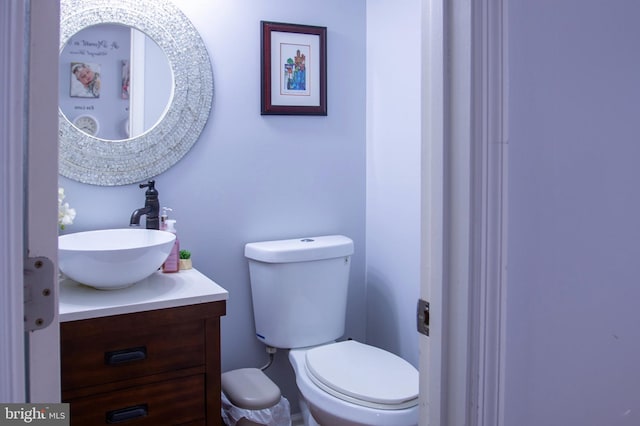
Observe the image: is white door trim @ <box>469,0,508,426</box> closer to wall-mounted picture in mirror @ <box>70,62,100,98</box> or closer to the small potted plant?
the small potted plant

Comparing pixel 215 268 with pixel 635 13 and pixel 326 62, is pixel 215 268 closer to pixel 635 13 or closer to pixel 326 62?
pixel 326 62

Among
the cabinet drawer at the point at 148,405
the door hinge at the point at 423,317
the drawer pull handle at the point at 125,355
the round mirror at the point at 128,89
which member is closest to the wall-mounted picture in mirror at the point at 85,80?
the round mirror at the point at 128,89

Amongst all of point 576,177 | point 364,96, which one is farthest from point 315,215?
point 576,177

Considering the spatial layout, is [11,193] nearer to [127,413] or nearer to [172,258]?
[127,413]

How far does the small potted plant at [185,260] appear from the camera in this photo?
1.88m

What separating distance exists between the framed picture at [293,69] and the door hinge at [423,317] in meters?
1.42

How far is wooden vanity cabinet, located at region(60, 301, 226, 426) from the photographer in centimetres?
138

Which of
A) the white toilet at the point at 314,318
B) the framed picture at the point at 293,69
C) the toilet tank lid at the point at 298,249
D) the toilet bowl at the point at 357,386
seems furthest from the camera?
the framed picture at the point at 293,69

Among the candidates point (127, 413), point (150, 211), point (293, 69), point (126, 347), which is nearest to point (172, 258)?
point (150, 211)

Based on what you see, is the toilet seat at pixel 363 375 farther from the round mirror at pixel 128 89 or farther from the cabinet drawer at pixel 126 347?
the round mirror at pixel 128 89

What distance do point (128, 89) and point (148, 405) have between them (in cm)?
112

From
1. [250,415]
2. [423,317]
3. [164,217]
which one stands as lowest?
[250,415]

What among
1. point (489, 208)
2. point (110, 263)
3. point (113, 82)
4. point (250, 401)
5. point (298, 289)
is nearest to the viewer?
point (489, 208)

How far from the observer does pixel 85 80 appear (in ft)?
6.00
